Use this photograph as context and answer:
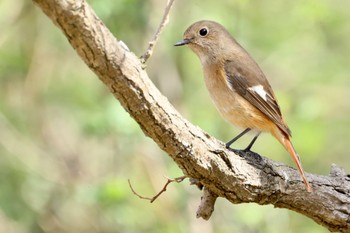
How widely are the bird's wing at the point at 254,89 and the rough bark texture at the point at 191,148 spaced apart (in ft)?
1.83

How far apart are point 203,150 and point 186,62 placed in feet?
14.3

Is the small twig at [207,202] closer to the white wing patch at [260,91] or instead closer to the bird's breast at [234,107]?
the bird's breast at [234,107]

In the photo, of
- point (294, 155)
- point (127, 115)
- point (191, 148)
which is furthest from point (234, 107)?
point (127, 115)

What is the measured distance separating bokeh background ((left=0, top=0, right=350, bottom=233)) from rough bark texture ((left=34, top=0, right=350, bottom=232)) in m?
2.74

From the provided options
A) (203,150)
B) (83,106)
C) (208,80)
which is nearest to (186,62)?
(83,106)

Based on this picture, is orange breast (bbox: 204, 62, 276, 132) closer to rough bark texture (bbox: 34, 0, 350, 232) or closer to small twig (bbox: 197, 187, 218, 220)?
rough bark texture (bbox: 34, 0, 350, 232)

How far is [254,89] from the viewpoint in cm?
548

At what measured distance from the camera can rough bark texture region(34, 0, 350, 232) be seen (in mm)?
3293

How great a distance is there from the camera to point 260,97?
543 centimetres

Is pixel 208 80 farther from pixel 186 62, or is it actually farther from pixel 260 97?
pixel 186 62

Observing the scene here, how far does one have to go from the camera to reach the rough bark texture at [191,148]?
3.29m

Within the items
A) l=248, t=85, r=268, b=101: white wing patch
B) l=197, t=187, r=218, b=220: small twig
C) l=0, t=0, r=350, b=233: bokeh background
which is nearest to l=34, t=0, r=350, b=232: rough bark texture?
l=197, t=187, r=218, b=220: small twig

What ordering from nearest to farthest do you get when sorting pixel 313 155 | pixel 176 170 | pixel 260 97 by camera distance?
pixel 260 97 < pixel 176 170 < pixel 313 155

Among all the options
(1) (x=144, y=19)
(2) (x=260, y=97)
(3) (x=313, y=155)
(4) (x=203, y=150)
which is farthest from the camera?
(3) (x=313, y=155)
